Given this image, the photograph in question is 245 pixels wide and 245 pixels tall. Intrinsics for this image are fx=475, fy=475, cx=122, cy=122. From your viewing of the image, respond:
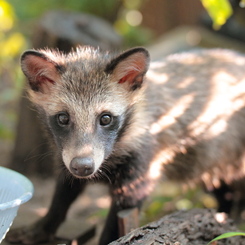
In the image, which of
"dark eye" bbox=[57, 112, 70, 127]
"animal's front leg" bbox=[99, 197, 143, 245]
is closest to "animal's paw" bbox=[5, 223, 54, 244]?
"animal's front leg" bbox=[99, 197, 143, 245]

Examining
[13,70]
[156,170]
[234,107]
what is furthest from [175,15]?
[156,170]

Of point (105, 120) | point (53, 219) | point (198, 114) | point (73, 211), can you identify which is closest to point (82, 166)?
point (105, 120)

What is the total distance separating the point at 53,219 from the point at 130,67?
1.62 m

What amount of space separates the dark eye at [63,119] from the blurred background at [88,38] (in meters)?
0.71

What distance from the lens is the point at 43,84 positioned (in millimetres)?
4082

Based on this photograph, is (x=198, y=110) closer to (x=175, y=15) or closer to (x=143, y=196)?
(x=143, y=196)

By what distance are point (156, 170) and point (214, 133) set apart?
0.85 meters

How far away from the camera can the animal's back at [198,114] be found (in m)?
4.75

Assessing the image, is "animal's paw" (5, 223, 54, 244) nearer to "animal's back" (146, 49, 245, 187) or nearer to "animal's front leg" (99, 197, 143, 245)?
"animal's front leg" (99, 197, 143, 245)

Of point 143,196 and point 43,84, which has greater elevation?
point 43,84

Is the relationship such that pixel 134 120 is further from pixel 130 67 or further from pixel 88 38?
pixel 88 38

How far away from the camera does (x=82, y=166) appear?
11.2ft

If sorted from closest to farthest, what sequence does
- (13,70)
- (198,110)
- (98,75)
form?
(98,75)
(198,110)
(13,70)

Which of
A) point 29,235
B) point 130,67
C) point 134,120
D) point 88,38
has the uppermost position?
point 130,67
